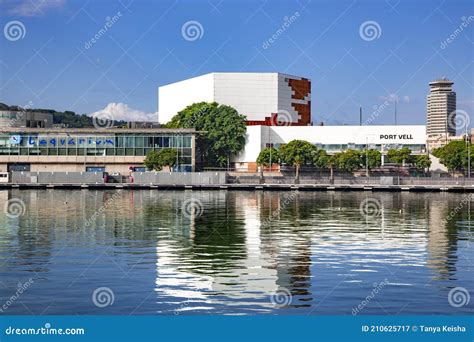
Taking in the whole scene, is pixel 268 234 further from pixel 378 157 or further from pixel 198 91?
pixel 198 91

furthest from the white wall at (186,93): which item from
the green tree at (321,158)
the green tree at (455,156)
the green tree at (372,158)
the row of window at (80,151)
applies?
the green tree at (455,156)

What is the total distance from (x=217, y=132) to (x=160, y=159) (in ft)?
78.0

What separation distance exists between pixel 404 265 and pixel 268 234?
15.8m

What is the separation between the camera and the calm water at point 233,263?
26.5 m

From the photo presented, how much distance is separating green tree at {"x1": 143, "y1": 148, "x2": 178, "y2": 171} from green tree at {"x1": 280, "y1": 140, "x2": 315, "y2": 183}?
889 inches

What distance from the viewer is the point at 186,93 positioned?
188m

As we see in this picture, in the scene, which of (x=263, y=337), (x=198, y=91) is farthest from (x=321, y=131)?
(x=263, y=337)

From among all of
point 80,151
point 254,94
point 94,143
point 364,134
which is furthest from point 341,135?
point 80,151

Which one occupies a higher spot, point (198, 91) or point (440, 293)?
point (198, 91)

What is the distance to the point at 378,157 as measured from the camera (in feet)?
491

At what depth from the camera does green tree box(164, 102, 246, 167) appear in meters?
162

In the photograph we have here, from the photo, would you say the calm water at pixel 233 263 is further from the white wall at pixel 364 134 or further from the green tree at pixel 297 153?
the white wall at pixel 364 134

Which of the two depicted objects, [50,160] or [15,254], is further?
[50,160]

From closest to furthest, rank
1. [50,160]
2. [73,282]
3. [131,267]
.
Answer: [73,282] < [131,267] < [50,160]
